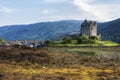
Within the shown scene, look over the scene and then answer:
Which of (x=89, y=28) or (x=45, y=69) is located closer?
(x=45, y=69)

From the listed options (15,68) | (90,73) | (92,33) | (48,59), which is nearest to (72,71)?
(90,73)

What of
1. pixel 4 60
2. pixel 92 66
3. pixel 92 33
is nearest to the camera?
pixel 92 66

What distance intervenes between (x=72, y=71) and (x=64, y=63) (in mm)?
9823

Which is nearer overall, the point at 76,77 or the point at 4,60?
the point at 76,77

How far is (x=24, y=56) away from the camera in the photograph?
65500 mm

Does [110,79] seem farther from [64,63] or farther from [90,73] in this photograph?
[64,63]

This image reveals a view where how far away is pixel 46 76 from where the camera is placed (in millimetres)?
46250

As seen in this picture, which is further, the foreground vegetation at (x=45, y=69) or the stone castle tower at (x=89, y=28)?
the stone castle tower at (x=89, y=28)

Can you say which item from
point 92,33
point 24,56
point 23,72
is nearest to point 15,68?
point 23,72

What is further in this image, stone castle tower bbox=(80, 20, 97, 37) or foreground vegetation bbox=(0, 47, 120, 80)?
stone castle tower bbox=(80, 20, 97, 37)

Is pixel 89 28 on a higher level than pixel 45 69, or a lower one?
lower

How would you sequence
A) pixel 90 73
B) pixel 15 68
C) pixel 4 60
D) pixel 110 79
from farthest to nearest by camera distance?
pixel 4 60
pixel 15 68
pixel 90 73
pixel 110 79

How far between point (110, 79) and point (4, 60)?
76.2 ft

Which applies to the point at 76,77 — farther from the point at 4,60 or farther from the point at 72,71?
the point at 4,60
